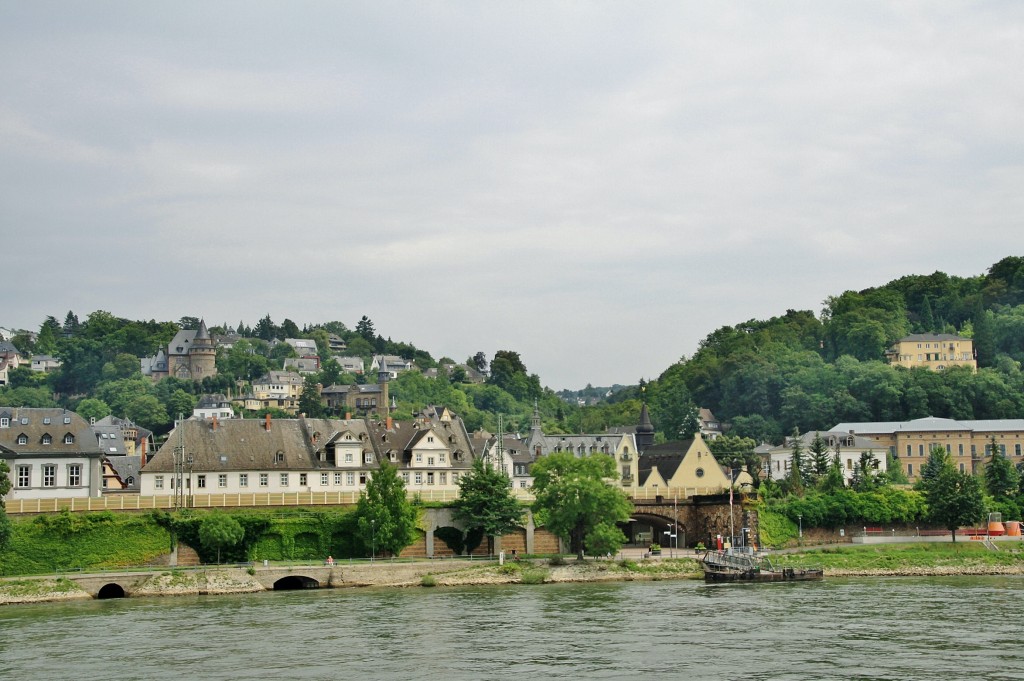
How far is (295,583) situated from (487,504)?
47.9ft

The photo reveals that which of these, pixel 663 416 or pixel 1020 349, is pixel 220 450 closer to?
pixel 663 416

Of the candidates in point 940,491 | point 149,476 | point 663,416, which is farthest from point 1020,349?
point 149,476

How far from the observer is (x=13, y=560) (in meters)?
73.3

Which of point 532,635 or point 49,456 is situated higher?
point 49,456

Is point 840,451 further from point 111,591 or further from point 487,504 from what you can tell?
point 111,591

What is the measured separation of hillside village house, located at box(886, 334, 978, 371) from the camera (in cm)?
18375

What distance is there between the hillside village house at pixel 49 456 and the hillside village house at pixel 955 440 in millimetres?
96029

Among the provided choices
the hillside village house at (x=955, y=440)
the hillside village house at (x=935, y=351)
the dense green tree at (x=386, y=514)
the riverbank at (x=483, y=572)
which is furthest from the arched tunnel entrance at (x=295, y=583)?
the hillside village house at (x=935, y=351)

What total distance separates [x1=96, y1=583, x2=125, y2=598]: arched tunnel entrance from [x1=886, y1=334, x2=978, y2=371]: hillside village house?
454 feet

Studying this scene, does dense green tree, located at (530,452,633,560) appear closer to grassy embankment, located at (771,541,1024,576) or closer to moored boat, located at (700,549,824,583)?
moored boat, located at (700,549,824,583)

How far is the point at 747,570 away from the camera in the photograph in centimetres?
7806

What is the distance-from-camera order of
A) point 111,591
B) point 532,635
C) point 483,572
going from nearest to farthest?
1. point 532,635
2. point 111,591
3. point 483,572

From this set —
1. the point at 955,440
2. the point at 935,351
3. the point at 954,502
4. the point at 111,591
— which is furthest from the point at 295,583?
the point at 935,351

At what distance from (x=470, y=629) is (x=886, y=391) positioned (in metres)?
119
